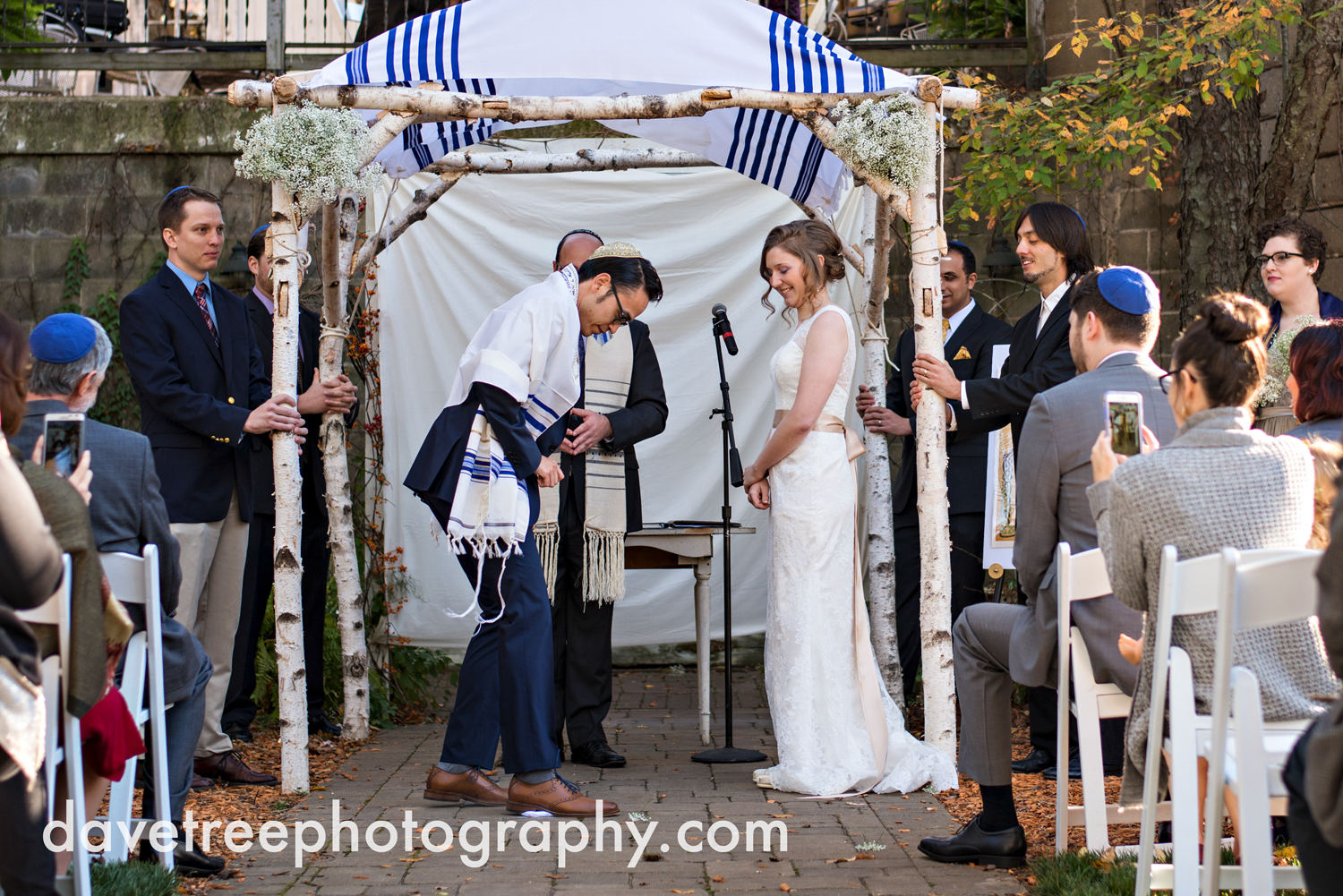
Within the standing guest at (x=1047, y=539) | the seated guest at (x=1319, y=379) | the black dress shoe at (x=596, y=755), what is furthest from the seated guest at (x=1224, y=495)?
the black dress shoe at (x=596, y=755)

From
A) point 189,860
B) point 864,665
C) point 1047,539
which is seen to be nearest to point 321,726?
point 189,860

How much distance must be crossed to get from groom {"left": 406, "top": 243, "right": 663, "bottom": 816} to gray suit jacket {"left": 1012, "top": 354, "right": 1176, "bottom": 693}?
5.18 feet

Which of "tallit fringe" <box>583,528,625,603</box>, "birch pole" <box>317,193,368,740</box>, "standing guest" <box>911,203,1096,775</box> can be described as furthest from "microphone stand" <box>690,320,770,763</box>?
"birch pole" <box>317,193,368,740</box>

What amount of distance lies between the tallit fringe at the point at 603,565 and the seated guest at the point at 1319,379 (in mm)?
2684

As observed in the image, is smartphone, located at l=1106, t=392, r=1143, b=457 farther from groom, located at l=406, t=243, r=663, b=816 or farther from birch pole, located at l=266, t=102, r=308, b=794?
birch pole, located at l=266, t=102, r=308, b=794

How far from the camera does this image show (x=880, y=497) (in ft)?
18.1

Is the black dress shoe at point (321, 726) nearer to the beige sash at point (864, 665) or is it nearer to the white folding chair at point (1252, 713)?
the beige sash at point (864, 665)

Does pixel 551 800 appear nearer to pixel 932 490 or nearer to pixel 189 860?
pixel 189 860

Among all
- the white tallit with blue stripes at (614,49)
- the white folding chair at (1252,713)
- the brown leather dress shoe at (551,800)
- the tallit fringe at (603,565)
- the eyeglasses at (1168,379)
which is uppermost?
the white tallit with blue stripes at (614,49)

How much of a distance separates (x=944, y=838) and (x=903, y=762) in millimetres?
949

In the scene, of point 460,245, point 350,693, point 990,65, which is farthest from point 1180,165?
point 350,693

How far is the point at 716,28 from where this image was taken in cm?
466

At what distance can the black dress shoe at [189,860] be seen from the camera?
3.37 metres

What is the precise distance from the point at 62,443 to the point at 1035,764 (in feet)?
11.8
